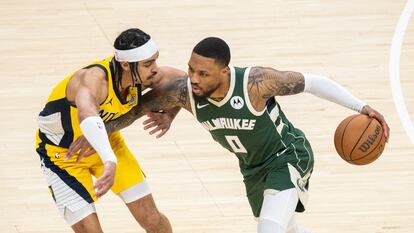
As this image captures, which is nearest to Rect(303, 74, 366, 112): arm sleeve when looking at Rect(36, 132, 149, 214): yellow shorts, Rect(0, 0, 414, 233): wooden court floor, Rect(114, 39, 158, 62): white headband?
Rect(114, 39, 158, 62): white headband

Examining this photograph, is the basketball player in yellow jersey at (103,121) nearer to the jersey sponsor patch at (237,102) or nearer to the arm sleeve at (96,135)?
the arm sleeve at (96,135)

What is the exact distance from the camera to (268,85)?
22.6 ft

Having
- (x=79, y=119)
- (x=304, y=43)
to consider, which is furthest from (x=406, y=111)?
(x=79, y=119)

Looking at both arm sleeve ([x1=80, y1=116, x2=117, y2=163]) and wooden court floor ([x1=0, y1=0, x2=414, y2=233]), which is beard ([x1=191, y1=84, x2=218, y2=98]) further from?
wooden court floor ([x1=0, y1=0, x2=414, y2=233])

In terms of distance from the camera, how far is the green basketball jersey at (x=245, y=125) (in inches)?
271

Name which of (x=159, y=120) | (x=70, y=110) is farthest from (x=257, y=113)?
(x=70, y=110)

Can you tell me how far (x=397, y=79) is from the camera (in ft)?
37.9

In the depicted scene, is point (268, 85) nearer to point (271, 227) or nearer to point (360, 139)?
point (360, 139)

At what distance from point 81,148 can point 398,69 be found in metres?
5.86

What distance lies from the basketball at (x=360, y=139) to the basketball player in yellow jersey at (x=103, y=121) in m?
1.24

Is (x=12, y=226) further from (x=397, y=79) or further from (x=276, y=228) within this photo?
(x=397, y=79)

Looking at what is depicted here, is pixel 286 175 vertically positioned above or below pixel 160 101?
below

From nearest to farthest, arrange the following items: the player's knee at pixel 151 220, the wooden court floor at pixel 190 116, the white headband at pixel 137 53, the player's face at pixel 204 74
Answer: the player's face at pixel 204 74 → the white headband at pixel 137 53 → the player's knee at pixel 151 220 → the wooden court floor at pixel 190 116

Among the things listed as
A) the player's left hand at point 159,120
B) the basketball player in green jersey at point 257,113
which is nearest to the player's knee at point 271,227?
the basketball player in green jersey at point 257,113
